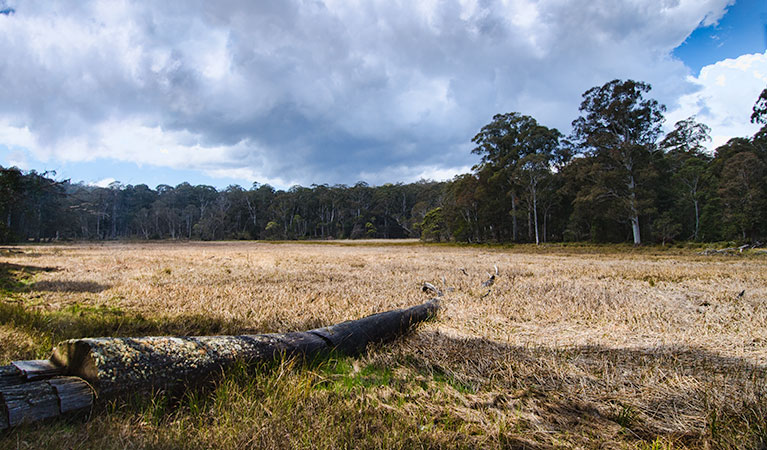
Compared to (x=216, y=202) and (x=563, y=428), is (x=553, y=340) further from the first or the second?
(x=216, y=202)

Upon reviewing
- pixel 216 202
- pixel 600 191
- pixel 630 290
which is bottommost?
pixel 630 290

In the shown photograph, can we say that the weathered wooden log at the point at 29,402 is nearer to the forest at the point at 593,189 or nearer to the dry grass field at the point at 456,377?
the dry grass field at the point at 456,377

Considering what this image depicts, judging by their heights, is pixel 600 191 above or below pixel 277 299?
above

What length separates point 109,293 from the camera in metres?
6.67

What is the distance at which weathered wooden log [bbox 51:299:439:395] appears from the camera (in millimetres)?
2113

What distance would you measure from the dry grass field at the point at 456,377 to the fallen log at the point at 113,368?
0.31ft

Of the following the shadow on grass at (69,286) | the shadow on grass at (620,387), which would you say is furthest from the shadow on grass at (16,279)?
the shadow on grass at (620,387)

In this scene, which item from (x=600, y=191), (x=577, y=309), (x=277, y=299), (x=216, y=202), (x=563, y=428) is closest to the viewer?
(x=563, y=428)

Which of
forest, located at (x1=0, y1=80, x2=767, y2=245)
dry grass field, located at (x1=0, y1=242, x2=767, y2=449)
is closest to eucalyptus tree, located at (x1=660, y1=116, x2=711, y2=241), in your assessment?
forest, located at (x1=0, y1=80, x2=767, y2=245)

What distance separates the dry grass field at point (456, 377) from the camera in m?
2.00

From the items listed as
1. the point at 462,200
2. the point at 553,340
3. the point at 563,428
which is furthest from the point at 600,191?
the point at 563,428

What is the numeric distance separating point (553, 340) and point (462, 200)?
142ft

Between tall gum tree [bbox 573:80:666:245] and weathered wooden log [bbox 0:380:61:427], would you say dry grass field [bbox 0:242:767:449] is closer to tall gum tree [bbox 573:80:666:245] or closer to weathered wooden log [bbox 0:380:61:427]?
weathered wooden log [bbox 0:380:61:427]

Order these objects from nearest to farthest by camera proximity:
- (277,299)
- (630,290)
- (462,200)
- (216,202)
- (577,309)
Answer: (577,309), (277,299), (630,290), (462,200), (216,202)
